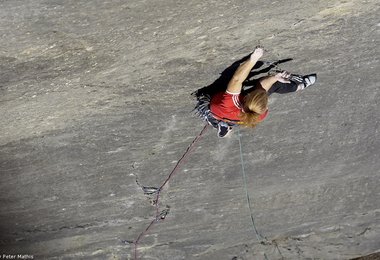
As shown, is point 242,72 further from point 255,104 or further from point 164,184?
point 164,184

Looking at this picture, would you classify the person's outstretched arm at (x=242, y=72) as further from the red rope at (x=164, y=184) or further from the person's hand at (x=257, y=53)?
the red rope at (x=164, y=184)

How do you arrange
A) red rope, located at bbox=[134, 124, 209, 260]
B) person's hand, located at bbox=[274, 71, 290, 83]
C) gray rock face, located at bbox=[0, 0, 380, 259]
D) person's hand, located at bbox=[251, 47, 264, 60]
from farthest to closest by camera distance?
red rope, located at bbox=[134, 124, 209, 260] < person's hand, located at bbox=[274, 71, 290, 83] < person's hand, located at bbox=[251, 47, 264, 60] < gray rock face, located at bbox=[0, 0, 380, 259]

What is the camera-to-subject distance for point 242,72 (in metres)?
2.48

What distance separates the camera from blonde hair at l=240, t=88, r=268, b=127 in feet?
8.13

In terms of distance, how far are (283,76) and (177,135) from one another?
753mm

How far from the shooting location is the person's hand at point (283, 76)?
261cm

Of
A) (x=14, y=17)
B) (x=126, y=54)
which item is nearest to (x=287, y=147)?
(x=126, y=54)

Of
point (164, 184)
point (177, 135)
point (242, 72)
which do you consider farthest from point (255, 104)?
point (164, 184)

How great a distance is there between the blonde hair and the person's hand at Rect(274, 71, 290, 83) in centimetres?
12

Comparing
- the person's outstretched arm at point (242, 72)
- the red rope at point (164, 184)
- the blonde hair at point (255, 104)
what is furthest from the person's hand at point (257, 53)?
→ the red rope at point (164, 184)

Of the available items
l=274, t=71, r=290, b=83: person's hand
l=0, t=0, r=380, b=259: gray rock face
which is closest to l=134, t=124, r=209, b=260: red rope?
l=0, t=0, r=380, b=259: gray rock face

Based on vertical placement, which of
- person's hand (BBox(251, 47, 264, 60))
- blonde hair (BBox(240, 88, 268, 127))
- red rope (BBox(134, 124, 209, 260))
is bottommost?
red rope (BBox(134, 124, 209, 260))

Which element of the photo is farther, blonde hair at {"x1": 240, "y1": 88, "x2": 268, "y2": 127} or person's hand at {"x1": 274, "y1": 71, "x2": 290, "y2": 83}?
person's hand at {"x1": 274, "y1": 71, "x2": 290, "y2": 83}

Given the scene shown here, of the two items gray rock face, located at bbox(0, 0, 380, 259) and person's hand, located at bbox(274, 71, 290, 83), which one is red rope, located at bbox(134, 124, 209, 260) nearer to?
gray rock face, located at bbox(0, 0, 380, 259)
